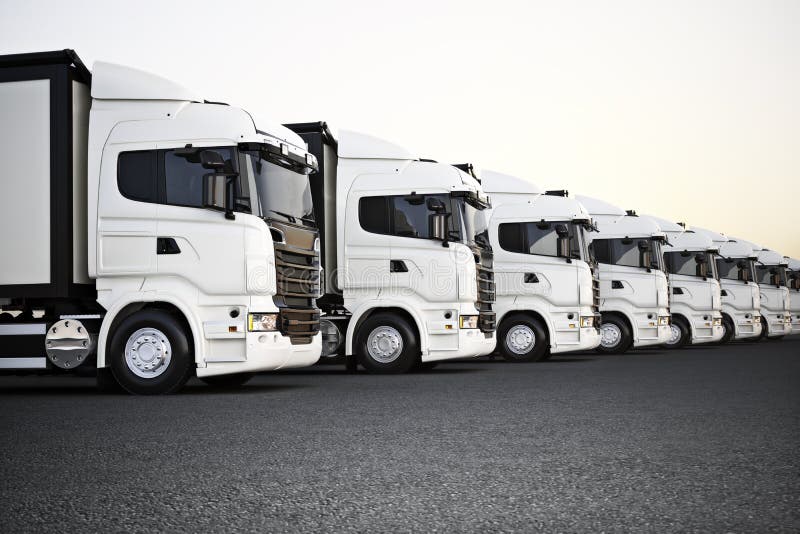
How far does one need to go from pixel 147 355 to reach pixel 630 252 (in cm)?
1386

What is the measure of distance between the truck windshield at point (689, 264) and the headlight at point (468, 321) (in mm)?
11772

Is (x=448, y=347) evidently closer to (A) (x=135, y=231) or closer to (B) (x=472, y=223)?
(B) (x=472, y=223)

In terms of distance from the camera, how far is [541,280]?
1758cm

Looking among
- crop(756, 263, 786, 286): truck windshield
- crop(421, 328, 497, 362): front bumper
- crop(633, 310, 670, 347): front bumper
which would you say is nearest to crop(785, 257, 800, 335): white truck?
crop(756, 263, 786, 286): truck windshield

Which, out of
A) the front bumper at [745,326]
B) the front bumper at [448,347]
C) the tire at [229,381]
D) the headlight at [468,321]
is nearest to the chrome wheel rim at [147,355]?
the tire at [229,381]

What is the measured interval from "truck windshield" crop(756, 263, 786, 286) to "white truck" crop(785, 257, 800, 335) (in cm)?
62

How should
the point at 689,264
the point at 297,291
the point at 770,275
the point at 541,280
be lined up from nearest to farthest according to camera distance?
1. the point at 297,291
2. the point at 541,280
3. the point at 689,264
4. the point at 770,275

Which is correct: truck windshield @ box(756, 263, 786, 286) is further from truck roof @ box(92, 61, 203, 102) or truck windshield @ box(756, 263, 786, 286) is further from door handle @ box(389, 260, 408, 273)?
truck roof @ box(92, 61, 203, 102)

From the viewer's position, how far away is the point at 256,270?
1018cm

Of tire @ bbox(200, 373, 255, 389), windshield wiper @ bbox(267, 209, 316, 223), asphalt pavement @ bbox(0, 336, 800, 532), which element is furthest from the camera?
tire @ bbox(200, 373, 255, 389)

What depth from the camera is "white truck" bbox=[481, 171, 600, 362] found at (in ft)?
57.5

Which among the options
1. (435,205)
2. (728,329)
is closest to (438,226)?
(435,205)

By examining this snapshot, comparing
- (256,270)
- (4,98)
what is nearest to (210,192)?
(256,270)

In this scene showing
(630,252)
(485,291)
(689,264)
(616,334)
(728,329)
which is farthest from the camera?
(728,329)
